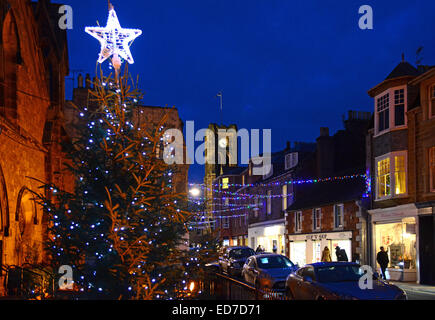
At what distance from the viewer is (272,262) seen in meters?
17.7

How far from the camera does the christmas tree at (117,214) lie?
827 cm

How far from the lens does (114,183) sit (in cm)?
864

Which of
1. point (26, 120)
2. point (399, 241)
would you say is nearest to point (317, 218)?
point (399, 241)

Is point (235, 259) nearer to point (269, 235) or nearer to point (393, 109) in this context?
point (393, 109)

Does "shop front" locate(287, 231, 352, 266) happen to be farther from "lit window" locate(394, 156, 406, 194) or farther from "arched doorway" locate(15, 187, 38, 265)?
"arched doorway" locate(15, 187, 38, 265)

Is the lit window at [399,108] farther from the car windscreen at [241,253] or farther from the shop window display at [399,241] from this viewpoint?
the car windscreen at [241,253]

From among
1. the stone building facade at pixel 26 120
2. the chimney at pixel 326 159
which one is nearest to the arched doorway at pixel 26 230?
the stone building facade at pixel 26 120

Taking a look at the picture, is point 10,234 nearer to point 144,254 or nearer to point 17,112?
point 17,112

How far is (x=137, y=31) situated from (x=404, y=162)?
16033 millimetres

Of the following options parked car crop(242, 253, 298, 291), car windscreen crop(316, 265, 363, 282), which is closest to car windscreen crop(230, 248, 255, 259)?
parked car crop(242, 253, 298, 291)

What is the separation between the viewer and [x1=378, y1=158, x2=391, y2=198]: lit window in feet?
78.7

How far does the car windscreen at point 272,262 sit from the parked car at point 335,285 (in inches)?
146

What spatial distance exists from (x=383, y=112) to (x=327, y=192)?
9.54m
